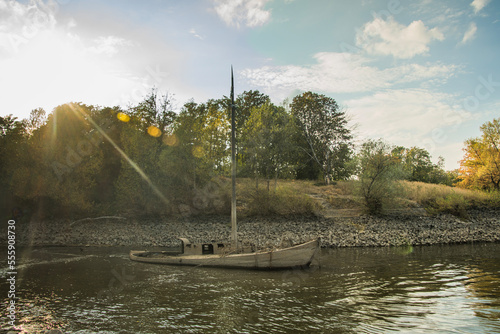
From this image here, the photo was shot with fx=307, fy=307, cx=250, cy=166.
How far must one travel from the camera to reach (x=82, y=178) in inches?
1683

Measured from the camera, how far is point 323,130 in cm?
6094

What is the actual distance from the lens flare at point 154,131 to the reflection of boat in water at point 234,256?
28.1m

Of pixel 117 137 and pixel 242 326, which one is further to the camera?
pixel 117 137

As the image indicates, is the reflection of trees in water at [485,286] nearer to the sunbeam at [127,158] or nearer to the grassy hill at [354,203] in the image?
the grassy hill at [354,203]

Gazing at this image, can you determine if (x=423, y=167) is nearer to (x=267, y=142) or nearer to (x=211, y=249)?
(x=267, y=142)

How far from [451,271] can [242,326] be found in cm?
1418

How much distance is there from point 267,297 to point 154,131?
4073cm

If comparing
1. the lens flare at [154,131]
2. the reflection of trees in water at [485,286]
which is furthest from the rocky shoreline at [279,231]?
the lens flare at [154,131]

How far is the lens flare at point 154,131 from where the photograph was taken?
49.0 meters

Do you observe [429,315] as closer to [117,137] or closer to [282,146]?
[282,146]

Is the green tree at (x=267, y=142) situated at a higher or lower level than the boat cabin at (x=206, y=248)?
higher

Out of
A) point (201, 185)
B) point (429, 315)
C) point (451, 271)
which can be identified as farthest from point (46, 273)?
point (201, 185)

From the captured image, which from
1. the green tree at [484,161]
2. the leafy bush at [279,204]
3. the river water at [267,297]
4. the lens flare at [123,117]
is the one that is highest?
the lens flare at [123,117]

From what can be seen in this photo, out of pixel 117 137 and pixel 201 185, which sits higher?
pixel 117 137
